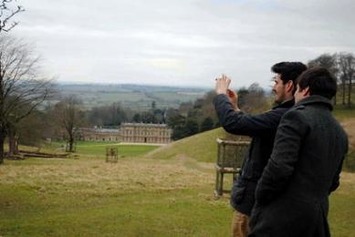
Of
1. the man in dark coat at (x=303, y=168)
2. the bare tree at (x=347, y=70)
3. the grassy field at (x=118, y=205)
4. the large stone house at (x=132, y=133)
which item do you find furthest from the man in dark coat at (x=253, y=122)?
the large stone house at (x=132, y=133)

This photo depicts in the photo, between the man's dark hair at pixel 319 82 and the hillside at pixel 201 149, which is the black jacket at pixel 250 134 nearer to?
the man's dark hair at pixel 319 82

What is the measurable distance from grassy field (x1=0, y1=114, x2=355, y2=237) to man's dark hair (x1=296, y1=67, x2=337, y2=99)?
25.9ft

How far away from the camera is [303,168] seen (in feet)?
13.3

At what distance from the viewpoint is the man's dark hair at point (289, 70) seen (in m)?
4.91

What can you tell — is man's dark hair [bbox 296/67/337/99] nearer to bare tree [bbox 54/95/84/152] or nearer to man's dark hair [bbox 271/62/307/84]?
man's dark hair [bbox 271/62/307/84]

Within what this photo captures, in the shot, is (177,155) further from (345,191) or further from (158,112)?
(158,112)

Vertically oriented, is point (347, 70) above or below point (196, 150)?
above

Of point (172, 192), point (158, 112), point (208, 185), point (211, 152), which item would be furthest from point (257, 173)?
point (158, 112)

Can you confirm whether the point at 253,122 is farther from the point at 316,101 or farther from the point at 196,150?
the point at 196,150

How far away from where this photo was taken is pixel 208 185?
23.0 m

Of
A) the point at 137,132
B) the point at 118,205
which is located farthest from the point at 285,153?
the point at 137,132

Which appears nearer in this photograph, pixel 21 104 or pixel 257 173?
pixel 257 173

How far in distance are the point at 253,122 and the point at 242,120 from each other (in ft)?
0.41

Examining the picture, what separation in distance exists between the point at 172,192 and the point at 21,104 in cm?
2495
